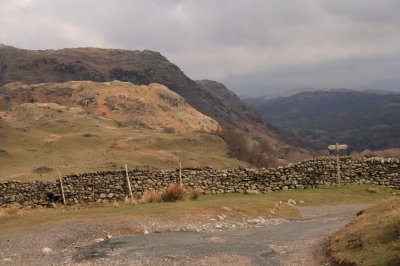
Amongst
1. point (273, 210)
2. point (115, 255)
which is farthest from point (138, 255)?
point (273, 210)

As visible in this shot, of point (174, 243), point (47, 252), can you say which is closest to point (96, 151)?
point (47, 252)

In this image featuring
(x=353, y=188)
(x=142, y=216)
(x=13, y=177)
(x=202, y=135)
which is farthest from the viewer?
(x=202, y=135)

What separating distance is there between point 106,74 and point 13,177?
109m

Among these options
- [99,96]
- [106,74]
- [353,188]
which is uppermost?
[106,74]

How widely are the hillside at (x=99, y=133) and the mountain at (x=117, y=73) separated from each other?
34894 mm

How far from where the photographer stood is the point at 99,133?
69.8m

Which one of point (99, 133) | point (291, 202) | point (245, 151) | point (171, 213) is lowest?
point (291, 202)

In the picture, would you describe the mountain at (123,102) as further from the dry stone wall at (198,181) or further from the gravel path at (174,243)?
the gravel path at (174,243)

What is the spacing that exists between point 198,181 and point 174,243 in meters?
16.7

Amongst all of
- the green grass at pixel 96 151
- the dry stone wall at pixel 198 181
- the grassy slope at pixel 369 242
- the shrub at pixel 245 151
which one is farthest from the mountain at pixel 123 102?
the grassy slope at pixel 369 242

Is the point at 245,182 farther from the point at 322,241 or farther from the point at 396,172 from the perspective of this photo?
the point at 322,241

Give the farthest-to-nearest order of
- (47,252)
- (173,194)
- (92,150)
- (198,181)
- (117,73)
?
1. (117,73)
2. (92,150)
3. (198,181)
4. (173,194)
5. (47,252)

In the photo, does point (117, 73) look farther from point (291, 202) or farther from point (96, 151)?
point (291, 202)

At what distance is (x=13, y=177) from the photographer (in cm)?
4572
